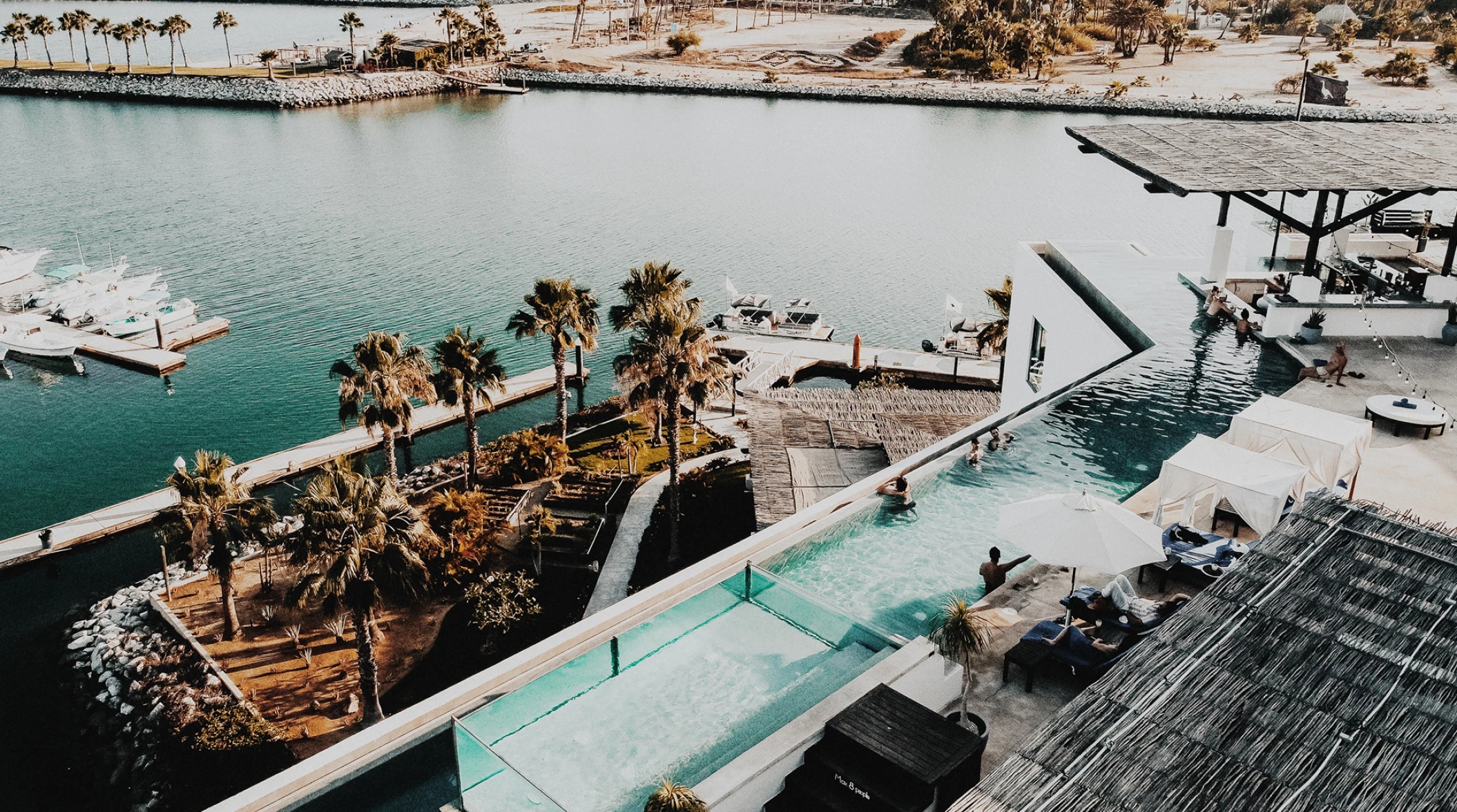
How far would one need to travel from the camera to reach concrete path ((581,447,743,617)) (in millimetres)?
31031

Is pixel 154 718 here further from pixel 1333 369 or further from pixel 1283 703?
pixel 1333 369

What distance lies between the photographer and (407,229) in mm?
69750

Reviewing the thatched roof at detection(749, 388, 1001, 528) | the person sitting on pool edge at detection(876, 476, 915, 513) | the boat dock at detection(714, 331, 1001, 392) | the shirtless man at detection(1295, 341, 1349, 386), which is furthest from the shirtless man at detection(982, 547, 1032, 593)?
the boat dock at detection(714, 331, 1001, 392)

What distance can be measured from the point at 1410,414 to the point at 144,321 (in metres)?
52.6

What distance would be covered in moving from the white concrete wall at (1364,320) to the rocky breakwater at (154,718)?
80.6ft

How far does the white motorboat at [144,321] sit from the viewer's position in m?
52.9

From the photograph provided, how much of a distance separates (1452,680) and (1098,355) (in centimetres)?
1796

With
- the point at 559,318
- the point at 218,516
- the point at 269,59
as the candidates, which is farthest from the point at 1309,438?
the point at 269,59

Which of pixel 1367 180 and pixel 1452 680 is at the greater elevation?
pixel 1367 180

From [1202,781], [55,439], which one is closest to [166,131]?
[55,439]

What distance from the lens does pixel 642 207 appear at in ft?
246

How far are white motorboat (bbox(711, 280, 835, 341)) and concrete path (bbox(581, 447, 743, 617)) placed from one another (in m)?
12.8

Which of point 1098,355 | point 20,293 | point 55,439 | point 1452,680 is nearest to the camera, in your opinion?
point 1452,680

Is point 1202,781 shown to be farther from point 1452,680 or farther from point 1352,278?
point 1352,278
